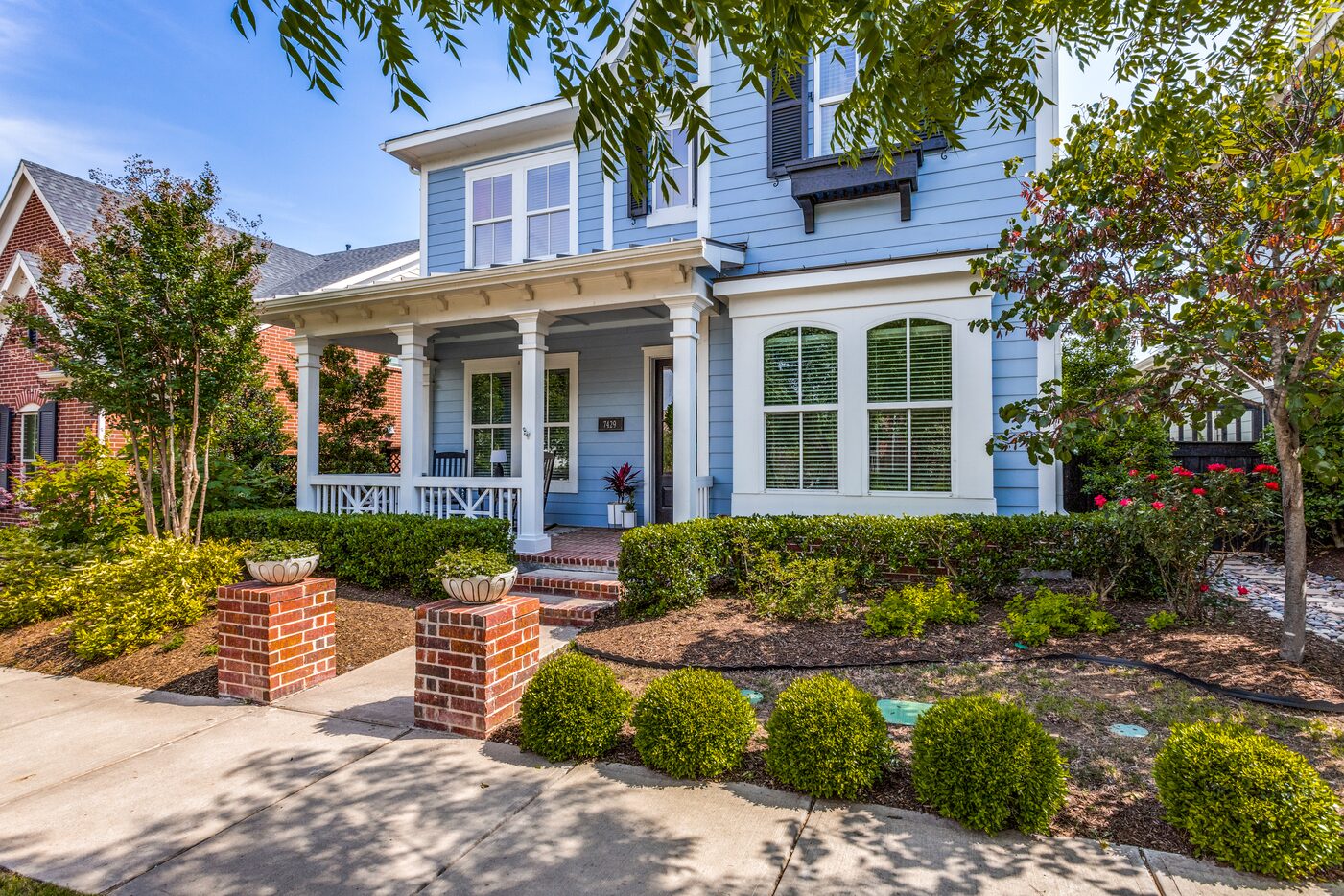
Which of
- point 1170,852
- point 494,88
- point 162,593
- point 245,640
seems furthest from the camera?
point 162,593

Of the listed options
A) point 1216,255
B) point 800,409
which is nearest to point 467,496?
point 800,409

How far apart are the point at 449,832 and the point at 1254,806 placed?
2.87 meters

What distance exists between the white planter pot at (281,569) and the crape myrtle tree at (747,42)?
302 centimetres

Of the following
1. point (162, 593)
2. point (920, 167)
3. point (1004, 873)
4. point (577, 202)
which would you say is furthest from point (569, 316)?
point (1004, 873)

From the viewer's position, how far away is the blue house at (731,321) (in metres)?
6.66

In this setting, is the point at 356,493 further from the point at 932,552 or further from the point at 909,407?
the point at 932,552

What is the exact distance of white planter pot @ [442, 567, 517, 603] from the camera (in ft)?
11.9

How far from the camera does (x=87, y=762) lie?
333cm

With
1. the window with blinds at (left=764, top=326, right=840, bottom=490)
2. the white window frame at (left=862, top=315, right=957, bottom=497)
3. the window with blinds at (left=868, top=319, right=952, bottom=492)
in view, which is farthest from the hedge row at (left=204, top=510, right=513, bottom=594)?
the window with blinds at (left=868, top=319, right=952, bottom=492)

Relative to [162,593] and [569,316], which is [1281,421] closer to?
[569,316]

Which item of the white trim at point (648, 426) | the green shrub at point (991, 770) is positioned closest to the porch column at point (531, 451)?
the white trim at point (648, 426)

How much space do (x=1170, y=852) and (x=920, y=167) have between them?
652 centimetres

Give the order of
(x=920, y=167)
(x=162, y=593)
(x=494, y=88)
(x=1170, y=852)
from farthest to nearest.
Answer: (x=920, y=167) → (x=162, y=593) → (x=494, y=88) → (x=1170, y=852)

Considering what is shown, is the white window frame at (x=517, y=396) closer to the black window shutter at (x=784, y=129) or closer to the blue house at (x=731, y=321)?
the blue house at (x=731, y=321)
